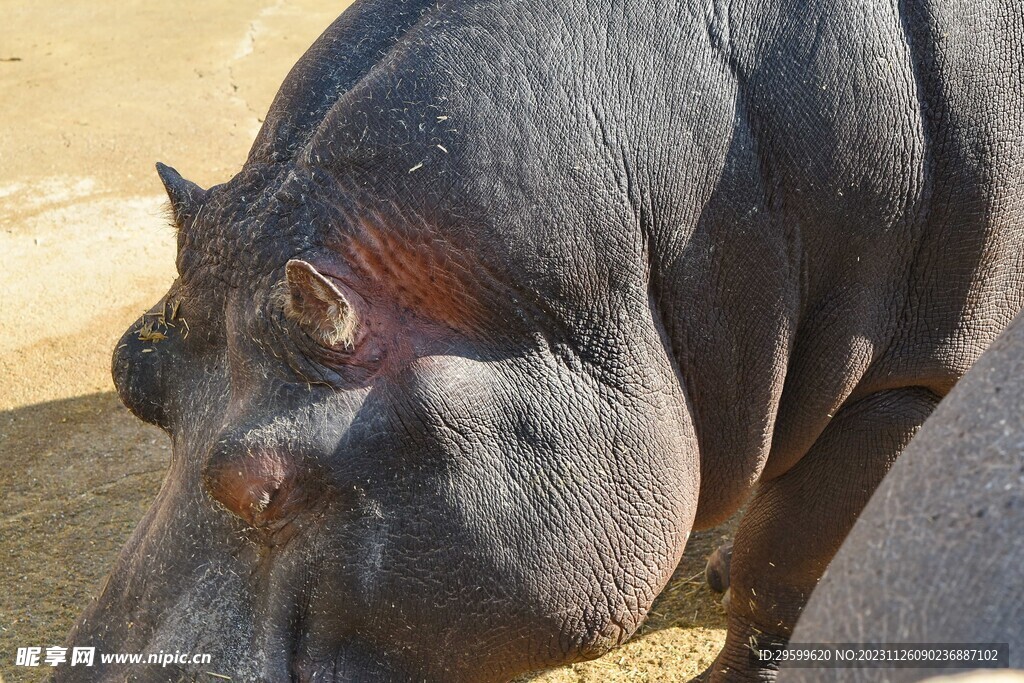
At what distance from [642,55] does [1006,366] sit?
106 cm

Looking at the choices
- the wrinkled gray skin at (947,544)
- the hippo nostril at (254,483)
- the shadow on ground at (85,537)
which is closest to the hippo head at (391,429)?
the hippo nostril at (254,483)

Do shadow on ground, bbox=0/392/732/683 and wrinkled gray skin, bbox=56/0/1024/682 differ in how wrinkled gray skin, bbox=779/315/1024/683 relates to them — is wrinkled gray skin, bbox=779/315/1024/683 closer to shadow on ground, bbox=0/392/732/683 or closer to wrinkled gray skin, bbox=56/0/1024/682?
wrinkled gray skin, bbox=56/0/1024/682

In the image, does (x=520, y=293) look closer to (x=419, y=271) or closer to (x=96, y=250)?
(x=419, y=271)

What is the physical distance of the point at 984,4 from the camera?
227 cm

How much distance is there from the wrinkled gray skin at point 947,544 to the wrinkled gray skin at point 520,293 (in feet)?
2.74

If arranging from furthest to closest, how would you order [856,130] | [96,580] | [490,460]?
[96,580], [856,130], [490,460]

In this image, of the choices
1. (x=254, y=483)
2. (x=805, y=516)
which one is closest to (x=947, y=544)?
(x=254, y=483)

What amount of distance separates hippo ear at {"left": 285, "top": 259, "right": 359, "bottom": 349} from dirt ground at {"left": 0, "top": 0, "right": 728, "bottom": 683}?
707 mm

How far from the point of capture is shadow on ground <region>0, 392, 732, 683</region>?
136 inches

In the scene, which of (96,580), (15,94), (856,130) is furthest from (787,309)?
(15,94)

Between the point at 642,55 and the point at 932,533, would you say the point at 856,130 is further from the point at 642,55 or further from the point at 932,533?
the point at 932,533

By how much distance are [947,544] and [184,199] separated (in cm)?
162

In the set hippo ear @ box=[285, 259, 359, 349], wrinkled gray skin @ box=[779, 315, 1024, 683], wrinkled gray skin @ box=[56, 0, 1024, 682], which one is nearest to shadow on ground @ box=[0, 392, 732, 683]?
wrinkled gray skin @ box=[56, 0, 1024, 682]

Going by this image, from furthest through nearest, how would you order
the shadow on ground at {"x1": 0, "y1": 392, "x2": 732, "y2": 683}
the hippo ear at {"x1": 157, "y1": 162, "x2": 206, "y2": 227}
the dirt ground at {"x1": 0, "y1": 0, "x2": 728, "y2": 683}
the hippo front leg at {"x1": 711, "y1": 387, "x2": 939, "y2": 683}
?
the dirt ground at {"x1": 0, "y1": 0, "x2": 728, "y2": 683} < the shadow on ground at {"x1": 0, "y1": 392, "x2": 732, "y2": 683} < the hippo front leg at {"x1": 711, "y1": 387, "x2": 939, "y2": 683} < the hippo ear at {"x1": 157, "y1": 162, "x2": 206, "y2": 227}
